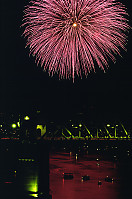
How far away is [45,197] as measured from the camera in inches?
478

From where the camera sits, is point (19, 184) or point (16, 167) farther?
point (16, 167)

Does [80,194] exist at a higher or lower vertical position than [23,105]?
lower

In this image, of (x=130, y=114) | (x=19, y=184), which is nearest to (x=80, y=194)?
(x=19, y=184)

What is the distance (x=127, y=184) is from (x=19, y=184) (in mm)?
8165

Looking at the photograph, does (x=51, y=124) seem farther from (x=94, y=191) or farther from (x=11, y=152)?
(x=11, y=152)

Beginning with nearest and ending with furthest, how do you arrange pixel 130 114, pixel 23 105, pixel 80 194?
1. pixel 80 194
2. pixel 23 105
3. pixel 130 114

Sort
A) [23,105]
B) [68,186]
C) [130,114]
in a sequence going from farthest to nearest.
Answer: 1. [130,114]
2. [23,105]
3. [68,186]

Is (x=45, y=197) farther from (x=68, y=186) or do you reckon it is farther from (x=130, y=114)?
(x=130, y=114)

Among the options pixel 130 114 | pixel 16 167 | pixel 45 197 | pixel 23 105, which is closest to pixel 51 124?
pixel 23 105

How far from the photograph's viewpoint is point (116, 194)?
17.7 meters

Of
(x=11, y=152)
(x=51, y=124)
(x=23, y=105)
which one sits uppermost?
(x=23, y=105)

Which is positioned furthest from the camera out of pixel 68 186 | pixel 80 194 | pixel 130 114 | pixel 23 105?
pixel 130 114

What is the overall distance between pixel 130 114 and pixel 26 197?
24.7 metres

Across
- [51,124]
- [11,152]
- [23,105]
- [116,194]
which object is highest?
[23,105]
